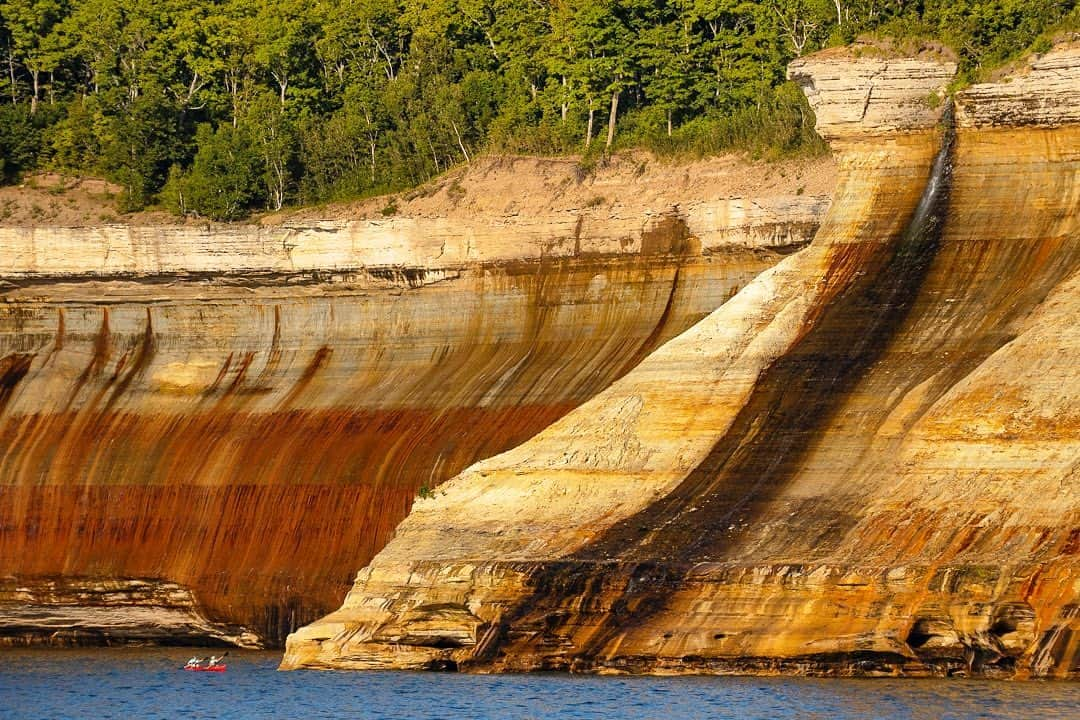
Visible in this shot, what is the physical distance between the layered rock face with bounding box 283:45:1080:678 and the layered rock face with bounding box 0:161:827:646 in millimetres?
4184

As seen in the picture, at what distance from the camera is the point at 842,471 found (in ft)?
134

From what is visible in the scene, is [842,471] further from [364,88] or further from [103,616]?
[364,88]

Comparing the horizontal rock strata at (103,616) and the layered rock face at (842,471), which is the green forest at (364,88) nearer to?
the layered rock face at (842,471)

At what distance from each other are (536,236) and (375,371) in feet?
16.0

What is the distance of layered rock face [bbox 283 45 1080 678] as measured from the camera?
36.8m

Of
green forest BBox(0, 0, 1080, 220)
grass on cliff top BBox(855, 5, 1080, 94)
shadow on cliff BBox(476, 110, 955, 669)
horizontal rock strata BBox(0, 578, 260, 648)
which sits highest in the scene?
grass on cliff top BBox(855, 5, 1080, 94)

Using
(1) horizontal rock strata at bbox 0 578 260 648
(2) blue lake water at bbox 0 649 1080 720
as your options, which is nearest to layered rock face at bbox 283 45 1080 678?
(2) blue lake water at bbox 0 649 1080 720

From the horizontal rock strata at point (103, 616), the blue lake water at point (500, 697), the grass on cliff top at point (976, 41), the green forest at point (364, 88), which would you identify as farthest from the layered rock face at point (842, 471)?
the green forest at point (364, 88)

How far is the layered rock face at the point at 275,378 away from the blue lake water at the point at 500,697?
5460 millimetres

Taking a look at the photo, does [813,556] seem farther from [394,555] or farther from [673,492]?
[394,555]

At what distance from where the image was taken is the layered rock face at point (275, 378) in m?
48.6

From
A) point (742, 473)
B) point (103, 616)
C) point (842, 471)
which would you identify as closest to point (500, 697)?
point (742, 473)

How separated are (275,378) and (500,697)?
1817 centimetres

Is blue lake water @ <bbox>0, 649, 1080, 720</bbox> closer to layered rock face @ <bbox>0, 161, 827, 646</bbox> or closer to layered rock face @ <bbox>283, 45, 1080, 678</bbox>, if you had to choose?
layered rock face @ <bbox>283, 45, 1080, 678</bbox>
